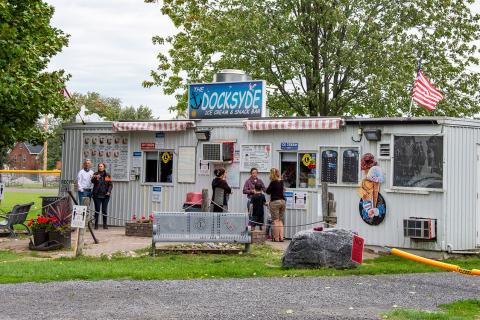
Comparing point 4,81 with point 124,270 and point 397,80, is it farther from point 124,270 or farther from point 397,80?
point 397,80

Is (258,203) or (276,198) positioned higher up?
(276,198)

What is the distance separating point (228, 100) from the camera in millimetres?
21219

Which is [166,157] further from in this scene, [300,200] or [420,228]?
[420,228]

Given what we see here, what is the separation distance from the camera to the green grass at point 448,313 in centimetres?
961

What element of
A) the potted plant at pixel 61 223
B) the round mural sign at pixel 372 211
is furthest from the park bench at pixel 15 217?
the round mural sign at pixel 372 211

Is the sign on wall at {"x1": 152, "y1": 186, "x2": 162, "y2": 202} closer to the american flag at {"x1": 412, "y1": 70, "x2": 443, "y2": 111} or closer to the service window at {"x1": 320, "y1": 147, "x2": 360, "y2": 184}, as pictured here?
the service window at {"x1": 320, "y1": 147, "x2": 360, "y2": 184}

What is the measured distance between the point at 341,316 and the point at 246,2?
22.6 meters

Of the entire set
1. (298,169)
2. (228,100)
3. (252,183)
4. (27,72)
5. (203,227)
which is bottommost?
(203,227)

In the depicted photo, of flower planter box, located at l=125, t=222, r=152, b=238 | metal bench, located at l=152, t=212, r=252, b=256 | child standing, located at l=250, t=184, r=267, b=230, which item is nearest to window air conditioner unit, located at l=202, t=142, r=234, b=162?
child standing, located at l=250, t=184, r=267, b=230

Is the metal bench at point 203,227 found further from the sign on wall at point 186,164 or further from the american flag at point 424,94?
the american flag at point 424,94

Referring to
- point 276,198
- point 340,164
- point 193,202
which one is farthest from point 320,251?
point 193,202

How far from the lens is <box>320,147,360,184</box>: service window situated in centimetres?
1880

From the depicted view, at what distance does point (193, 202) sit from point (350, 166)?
421 centimetres

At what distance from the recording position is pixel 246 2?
30.9 metres
